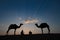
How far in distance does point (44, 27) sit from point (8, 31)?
30.2 feet

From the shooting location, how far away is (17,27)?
33.5 m

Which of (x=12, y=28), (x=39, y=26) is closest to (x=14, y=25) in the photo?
(x=12, y=28)

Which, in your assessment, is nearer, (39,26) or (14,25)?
(14,25)

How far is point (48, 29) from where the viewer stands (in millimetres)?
34000

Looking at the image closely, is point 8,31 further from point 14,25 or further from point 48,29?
point 48,29

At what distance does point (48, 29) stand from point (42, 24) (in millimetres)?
2209

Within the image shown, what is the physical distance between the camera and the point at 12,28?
1296 inches
